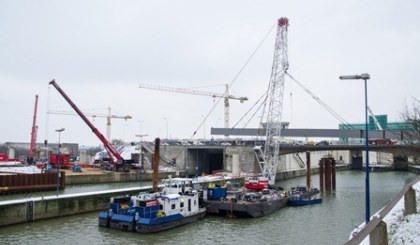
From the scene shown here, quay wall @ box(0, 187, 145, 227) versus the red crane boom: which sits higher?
the red crane boom

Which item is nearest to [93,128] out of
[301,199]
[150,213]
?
[301,199]

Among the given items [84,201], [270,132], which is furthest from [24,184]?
[270,132]

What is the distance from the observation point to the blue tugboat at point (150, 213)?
30.4m

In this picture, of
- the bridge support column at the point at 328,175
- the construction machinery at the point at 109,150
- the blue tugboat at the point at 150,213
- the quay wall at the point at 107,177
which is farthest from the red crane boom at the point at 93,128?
the blue tugboat at the point at 150,213

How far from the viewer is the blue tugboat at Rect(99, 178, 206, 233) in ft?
99.9

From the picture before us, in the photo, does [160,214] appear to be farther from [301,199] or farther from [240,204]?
[301,199]

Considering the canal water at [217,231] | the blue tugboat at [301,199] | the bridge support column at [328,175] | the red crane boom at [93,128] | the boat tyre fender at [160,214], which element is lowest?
the canal water at [217,231]

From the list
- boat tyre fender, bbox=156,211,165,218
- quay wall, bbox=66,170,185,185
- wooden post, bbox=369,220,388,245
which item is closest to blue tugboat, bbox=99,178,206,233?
boat tyre fender, bbox=156,211,165,218

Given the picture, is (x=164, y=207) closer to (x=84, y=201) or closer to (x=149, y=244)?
(x=149, y=244)

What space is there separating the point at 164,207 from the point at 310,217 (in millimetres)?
14956

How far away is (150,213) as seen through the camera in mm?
30953

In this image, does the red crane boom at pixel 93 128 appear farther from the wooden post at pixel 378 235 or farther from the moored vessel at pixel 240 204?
the wooden post at pixel 378 235

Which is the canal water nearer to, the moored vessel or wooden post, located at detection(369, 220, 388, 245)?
the moored vessel

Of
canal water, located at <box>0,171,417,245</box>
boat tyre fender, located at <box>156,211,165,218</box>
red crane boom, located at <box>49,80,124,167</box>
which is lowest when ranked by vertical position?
canal water, located at <box>0,171,417,245</box>
